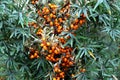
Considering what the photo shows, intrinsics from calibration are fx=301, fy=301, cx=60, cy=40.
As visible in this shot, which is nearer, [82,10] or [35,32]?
[82,10]

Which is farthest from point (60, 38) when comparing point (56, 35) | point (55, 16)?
point (55, 16)

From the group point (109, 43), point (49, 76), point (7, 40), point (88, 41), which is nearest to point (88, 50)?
point (88, 41)

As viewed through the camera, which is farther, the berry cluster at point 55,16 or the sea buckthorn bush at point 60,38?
the berry cluster at point 55,16

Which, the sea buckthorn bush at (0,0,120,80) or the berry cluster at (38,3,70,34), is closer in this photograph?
the sea buckthorn bush at (0,0,120,80)

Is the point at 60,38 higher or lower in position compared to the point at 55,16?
lower

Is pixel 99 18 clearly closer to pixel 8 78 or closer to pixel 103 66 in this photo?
pixel 103 66

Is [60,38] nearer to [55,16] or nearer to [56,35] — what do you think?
[56,35]
